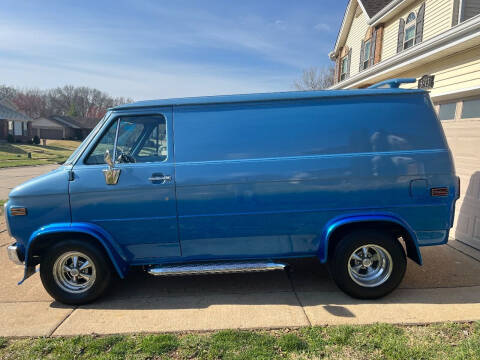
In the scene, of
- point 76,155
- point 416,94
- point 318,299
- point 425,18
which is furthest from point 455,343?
point 425,18

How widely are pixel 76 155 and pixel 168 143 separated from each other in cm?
104

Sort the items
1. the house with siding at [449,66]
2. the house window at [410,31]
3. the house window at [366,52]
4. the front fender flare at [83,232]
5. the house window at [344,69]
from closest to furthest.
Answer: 1. the front fender flare at [83,232]
2. the house with siding at [449,66]
3. the house window at [410,31]
4. the house window at [366,52]
5. the house window at [344,69]

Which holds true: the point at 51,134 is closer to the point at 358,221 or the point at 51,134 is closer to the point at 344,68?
the point at 344,68

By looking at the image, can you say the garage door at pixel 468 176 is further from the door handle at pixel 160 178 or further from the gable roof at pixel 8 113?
the gable roof at pixel 8 113

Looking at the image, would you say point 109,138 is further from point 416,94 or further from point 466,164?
point 466,164

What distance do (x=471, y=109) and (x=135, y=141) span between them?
19.2 feet

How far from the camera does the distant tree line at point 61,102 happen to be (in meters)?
77.1

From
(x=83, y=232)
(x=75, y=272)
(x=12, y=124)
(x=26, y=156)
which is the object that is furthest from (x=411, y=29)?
(x=12, y=124)

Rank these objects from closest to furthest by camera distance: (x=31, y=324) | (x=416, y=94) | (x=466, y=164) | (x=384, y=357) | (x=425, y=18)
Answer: (x=384, y=357)
(x=31, y=324)
(x=416, y=94)
(x=466, y=164)
(x=425, y=18)

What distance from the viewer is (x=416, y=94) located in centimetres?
351

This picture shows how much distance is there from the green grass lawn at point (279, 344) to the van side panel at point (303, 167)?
38.0 inches

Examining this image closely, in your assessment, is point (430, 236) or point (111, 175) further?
point (430, 236)

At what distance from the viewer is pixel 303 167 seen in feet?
11.2

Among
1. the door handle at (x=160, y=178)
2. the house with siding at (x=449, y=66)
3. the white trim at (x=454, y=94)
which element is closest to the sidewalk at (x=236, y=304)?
the door handle at (x=160, y=178)
